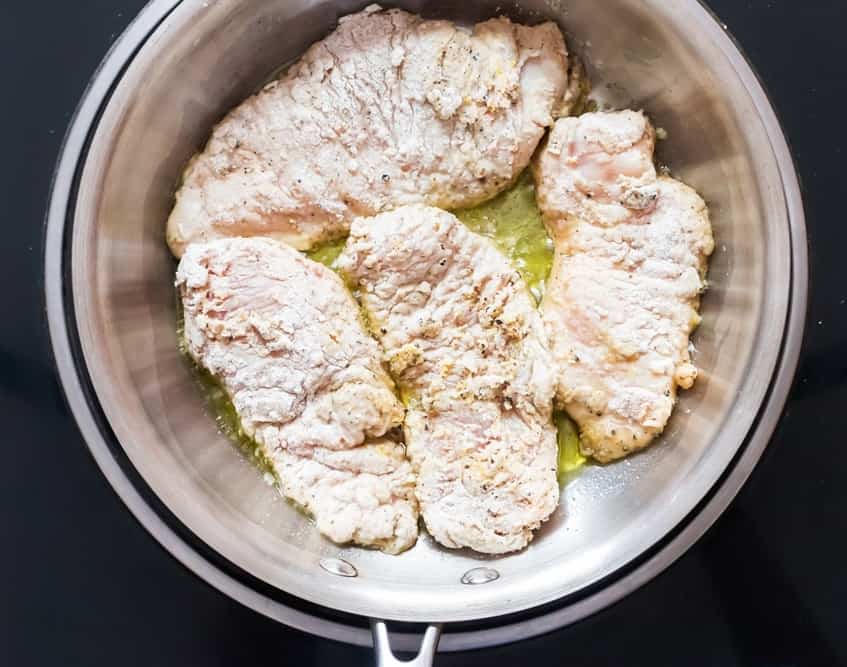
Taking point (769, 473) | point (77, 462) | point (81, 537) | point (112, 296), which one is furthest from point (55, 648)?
point (769, 473)

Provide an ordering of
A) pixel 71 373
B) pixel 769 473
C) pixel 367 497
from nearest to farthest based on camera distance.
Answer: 1. pixel 71 373
2. pixel 367 497
3. pixel 769 473

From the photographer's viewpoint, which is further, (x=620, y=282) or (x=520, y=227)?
(x=520, y=227)

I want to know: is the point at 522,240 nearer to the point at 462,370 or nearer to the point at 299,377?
the point at 462,370

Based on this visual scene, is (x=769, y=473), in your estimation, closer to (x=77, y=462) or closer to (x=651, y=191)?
(x=651, y=191)

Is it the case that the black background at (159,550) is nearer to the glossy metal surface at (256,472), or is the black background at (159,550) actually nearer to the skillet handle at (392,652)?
the glossy metal surface at (256,472)

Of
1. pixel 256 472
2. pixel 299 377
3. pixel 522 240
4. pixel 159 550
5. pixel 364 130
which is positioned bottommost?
pixel 159 550

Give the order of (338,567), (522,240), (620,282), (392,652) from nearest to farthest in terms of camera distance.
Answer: (392,652)
(338,567)
(620,282)
(522,240)

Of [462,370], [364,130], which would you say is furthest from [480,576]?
[364,130]

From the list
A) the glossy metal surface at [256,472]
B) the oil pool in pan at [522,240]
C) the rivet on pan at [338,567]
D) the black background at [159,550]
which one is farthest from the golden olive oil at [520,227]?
the rivet on pan at [338,567]
